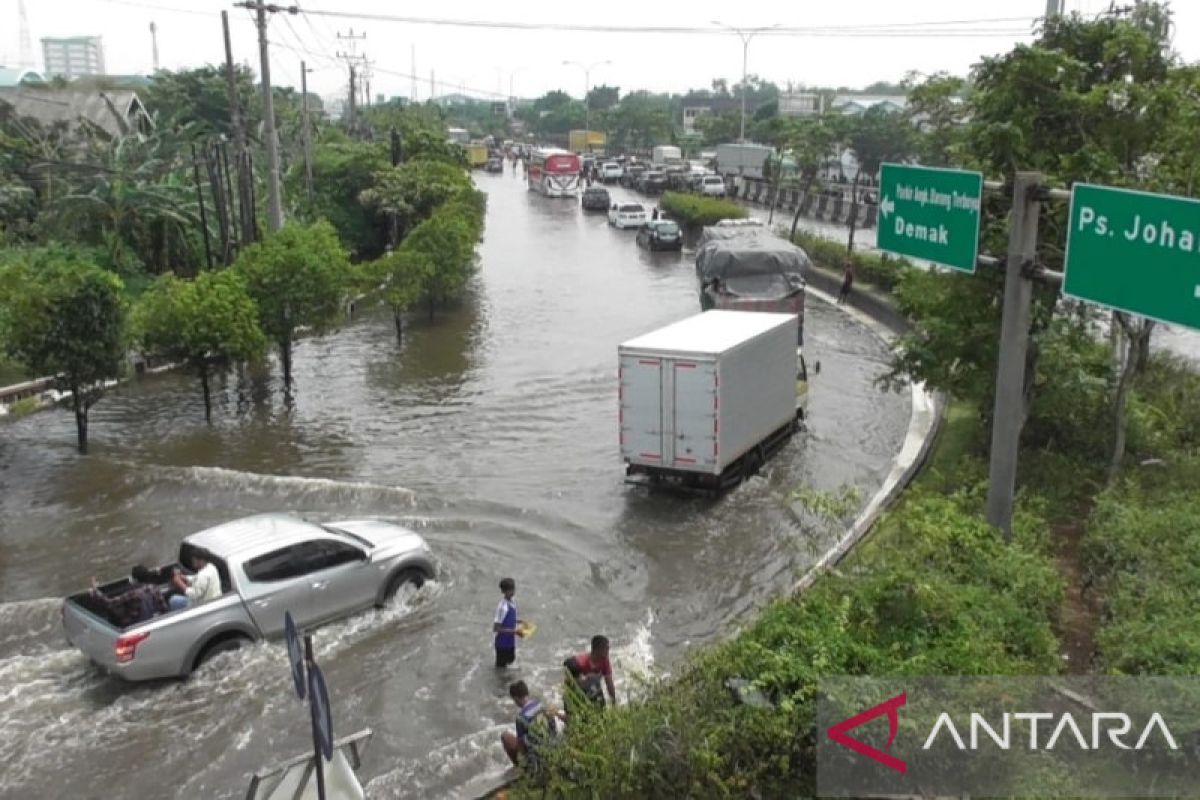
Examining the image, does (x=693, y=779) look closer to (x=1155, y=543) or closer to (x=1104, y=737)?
(x=1104, y=737)

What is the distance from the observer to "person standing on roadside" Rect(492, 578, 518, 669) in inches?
419

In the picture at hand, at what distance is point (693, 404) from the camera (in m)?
15.6

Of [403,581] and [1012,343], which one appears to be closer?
[1012,343]

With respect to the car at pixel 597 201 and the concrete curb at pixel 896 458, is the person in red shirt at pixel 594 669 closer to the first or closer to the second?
the concrete curb at pixel 896 458

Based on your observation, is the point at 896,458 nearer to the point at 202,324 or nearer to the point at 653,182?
the point at 202,324

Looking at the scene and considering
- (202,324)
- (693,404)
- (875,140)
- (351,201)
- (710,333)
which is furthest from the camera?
(875,140)

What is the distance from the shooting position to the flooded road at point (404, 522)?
9773mm

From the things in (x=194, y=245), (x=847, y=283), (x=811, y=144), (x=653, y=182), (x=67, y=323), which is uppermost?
(x=811, y=144)

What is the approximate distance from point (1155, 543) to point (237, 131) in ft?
81.1

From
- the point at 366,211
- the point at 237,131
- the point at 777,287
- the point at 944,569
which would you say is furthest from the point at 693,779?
the point at 366,211

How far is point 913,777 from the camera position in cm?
657

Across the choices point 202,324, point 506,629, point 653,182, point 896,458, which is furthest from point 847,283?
point 653,182

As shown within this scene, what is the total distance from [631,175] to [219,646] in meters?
78.0

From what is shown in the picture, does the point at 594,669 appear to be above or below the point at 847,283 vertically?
above
